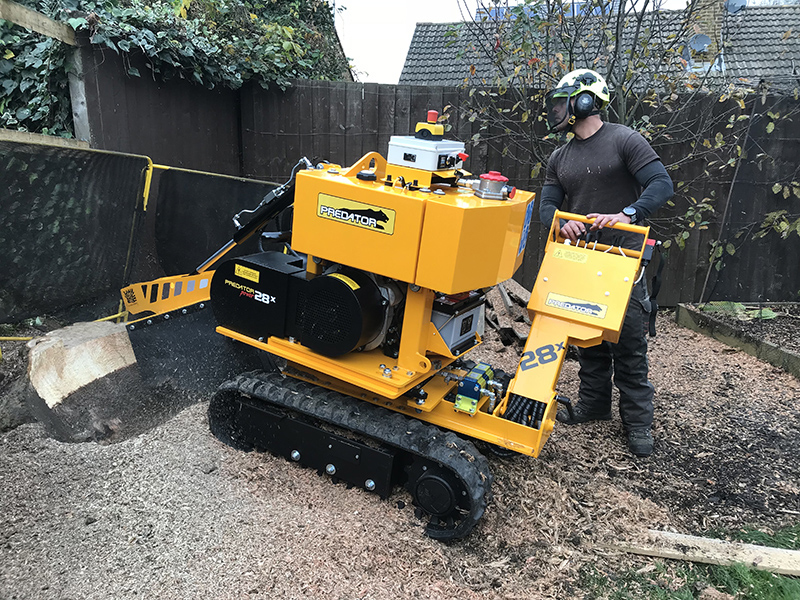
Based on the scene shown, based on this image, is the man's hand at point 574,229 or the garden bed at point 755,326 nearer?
the man's hand at point 574,229

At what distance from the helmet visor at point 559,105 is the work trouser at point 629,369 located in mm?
1145

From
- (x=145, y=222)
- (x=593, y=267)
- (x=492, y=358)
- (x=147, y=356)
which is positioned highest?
(x=593, y=267)

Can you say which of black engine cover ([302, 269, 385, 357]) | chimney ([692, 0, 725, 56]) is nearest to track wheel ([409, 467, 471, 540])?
black engine cover ([302, 269, 385, 357])

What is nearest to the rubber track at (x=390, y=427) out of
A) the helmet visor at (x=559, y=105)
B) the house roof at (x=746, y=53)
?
the helmet visor at (x=559, y=105)

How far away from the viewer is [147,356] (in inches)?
148

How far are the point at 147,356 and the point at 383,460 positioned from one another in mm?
1800

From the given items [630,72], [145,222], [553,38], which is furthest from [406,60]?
[145,222]

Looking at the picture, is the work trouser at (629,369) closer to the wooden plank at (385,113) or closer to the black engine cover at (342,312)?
the black engine cover at (342,312)

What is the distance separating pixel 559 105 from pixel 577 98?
0.12 m

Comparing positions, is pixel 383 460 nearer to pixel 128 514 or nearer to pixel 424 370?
pixel 424 370

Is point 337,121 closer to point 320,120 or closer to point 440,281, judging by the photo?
point 320,120

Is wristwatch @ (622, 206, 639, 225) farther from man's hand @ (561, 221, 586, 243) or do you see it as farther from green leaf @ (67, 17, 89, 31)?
green leaf @ (67, 17, 89, 31)

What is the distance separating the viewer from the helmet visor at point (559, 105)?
139 inches

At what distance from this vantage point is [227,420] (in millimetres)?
3461
